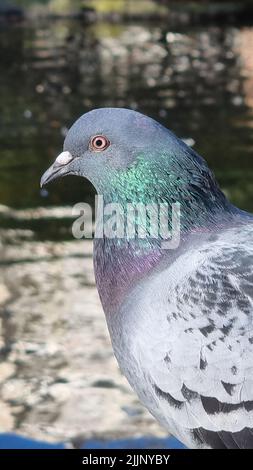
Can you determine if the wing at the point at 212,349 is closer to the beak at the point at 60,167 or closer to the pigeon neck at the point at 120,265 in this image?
the pigeon neck at the point at 120,265

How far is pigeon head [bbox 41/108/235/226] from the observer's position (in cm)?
372

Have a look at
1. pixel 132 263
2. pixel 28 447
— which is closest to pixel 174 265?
pixel 132 263

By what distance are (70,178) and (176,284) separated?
8381mm

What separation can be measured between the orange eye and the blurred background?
8.11 feet

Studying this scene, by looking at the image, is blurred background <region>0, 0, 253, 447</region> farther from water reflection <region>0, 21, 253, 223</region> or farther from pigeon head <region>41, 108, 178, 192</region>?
pigeon head <region>41, 108, 178, 192</region>

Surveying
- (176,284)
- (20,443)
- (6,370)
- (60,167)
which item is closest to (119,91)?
(6,370)

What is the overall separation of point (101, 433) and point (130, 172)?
8.43 feet

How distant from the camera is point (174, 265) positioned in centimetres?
370

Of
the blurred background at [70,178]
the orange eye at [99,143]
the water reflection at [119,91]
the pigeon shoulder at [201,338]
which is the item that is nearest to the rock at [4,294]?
the blurred background at [70,178]

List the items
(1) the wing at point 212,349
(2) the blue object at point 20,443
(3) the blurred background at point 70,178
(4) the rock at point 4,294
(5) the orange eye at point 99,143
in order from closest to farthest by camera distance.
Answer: (1) the wing at point 212,349 < (5) the orange eye at point 99,143 < (2) the blue object at point 20,443 < (3) the blurred background at point 70,178 < (4) the rock at point 4,294

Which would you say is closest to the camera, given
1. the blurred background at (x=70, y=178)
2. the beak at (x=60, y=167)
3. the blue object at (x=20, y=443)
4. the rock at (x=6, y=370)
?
the beak at (x=60, y=167)

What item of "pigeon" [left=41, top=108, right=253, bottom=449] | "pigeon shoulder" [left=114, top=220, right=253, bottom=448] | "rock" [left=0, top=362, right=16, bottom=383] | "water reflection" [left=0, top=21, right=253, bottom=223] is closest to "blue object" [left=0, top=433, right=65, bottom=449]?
"rock" [left=0, top=362, right=16, bottom=383]

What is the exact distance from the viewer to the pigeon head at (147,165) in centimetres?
372

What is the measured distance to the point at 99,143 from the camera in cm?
388
